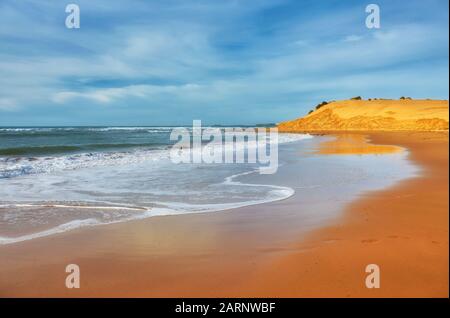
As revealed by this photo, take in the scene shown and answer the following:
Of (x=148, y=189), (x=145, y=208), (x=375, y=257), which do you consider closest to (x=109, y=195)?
(x=148, y=189)

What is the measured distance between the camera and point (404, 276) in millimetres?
3125

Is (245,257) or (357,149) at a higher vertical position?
(357,149)

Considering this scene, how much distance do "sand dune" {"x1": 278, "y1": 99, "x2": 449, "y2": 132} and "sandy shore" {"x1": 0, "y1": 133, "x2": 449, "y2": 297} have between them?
3833cm

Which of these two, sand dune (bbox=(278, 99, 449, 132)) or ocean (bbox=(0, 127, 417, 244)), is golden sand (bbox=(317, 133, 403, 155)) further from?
sand dune (bbox=(278, 99, 449, 132))

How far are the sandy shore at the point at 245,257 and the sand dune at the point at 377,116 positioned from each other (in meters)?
38.3

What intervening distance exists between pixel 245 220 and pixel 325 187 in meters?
3.35

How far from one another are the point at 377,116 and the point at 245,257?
5587 centimetres

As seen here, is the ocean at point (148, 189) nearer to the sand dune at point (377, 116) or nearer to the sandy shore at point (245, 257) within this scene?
the sandy shore at point (245, 257)

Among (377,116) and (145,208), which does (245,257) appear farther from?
(377,116)

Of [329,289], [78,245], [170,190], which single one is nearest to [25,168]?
[170,190]

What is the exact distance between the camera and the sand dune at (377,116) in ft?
145

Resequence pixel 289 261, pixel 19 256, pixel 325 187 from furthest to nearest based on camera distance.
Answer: pixel 325 187
pixel 19 256
pixel 289 261

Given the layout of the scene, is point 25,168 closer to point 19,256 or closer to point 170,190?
point 170,190

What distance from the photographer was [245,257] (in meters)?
3.96
